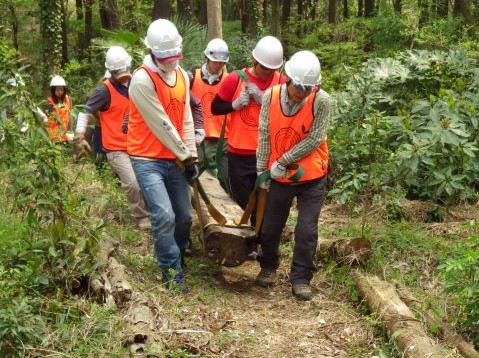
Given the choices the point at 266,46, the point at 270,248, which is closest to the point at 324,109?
the point at 266,46

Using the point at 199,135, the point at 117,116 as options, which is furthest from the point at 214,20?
the point at 199,135

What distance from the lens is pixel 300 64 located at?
17.6ft

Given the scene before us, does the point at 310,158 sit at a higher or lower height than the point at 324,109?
lower

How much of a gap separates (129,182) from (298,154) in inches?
110

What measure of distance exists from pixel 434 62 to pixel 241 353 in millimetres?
5726

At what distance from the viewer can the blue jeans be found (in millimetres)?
5523

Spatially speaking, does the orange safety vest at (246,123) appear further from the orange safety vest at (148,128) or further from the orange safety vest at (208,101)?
the orange safety vest at (148,128)

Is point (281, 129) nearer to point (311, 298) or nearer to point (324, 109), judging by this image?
point (324, 109)

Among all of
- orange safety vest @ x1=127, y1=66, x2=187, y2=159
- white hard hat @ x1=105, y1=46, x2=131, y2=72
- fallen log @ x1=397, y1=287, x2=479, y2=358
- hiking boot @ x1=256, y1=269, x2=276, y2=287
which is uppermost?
white hard hat @ x1=105, y1=46, x2=131, y2=72

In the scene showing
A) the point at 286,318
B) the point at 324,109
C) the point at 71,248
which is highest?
the point at 324,109

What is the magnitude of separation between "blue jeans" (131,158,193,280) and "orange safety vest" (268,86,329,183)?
90cm

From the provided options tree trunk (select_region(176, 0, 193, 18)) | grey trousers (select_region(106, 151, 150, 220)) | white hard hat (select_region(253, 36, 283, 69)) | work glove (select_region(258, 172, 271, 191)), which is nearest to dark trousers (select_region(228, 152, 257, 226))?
work glove (select_region(258, 172, 271, 191))

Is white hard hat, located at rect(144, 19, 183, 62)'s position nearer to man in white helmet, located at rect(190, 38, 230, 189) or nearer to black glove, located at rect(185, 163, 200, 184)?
black glove, located at rect(185, 163, 200, 184)

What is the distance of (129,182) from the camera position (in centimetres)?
776
